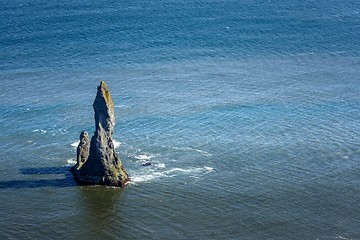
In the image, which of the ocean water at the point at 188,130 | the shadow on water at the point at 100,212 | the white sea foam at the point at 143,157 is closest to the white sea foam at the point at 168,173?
the ocean water at the point at 188,130

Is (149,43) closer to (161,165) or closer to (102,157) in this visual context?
(161,165)

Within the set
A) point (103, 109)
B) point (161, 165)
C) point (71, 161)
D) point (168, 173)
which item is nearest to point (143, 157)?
point (161, 165)

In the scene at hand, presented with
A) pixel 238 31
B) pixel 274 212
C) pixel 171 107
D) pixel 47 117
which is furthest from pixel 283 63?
pixel 274 212

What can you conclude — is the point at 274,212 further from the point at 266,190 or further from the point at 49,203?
the point at 49,203

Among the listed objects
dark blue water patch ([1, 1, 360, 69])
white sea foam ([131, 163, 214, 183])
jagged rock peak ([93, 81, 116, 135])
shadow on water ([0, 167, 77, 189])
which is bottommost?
white sea foam ([131, 163, 214, 183])

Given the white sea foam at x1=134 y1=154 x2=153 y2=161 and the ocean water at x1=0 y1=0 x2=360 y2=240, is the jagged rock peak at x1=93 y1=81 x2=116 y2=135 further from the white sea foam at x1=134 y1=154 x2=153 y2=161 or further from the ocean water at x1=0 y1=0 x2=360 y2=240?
the white sea foam at x1=134 y1=154 x2=153 y2=161

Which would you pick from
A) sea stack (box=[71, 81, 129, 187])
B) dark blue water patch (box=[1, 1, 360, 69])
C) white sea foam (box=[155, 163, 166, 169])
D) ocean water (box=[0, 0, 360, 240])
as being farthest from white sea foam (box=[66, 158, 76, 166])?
dark blue water patch (box=[1, 1, 360, 69])
